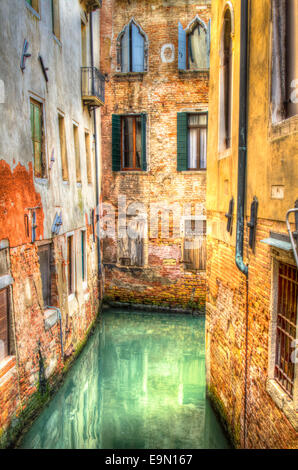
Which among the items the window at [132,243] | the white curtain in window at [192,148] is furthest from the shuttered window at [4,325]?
the white curtain in window at [192,148]

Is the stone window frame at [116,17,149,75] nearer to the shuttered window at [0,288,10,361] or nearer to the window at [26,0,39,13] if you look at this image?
the window at [26,0,39,13]

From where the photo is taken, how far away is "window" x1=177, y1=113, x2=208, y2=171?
492 inches

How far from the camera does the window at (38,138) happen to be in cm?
677

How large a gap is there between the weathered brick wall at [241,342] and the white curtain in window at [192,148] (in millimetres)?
6132

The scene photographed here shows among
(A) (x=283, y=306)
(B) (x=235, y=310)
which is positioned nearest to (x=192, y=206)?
(B) (x=235, y=310)

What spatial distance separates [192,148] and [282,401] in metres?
9.74

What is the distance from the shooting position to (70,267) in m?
9.25

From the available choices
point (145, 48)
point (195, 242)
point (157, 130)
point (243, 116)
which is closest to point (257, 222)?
point (243, 116)

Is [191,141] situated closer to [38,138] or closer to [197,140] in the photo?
[197,140]

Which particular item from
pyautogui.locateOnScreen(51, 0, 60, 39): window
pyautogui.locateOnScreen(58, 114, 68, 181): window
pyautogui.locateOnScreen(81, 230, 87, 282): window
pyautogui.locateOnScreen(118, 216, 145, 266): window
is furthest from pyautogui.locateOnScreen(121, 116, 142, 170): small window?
pyautogui.locateOnScreen(51, 0, 60, 39): window

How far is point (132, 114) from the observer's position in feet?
41.8

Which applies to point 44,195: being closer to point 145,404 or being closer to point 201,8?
point 145,404

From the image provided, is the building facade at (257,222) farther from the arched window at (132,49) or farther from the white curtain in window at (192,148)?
the arched window at (132,49)

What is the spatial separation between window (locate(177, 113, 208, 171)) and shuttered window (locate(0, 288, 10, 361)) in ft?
26.4
